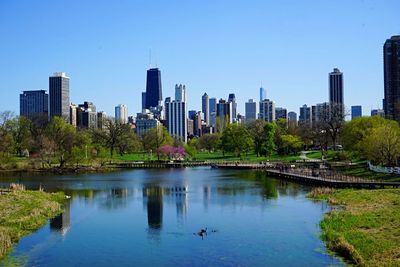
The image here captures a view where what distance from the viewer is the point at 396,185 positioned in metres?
48.2

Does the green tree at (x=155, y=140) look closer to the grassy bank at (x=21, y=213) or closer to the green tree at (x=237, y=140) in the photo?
the green tree at (x=237, y=140)

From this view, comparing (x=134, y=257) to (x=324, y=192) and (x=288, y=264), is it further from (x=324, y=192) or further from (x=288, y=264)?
(x=324, y=192)

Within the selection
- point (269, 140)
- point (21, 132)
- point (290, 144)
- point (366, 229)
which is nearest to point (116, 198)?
point (366, 229)

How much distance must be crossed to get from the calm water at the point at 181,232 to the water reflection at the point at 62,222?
60 millimetres

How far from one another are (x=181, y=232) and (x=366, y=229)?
10.4 metres

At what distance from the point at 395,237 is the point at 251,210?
15.1 metres

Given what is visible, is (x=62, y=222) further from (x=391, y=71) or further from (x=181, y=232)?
(x=391, y=71)

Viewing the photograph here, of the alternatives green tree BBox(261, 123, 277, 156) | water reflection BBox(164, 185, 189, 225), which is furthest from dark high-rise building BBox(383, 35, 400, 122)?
water reflection BBox(164, 185, 189, 225)

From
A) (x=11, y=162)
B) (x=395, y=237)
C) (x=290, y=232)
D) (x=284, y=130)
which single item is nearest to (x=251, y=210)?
(x=290, y=232)

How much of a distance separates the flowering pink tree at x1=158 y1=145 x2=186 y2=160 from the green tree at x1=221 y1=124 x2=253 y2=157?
10.2 m

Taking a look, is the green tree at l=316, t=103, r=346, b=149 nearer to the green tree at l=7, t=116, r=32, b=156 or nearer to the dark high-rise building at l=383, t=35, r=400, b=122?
the dark high-rise building at l=383, t=35, r=400, b=122

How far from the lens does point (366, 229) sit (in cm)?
2725

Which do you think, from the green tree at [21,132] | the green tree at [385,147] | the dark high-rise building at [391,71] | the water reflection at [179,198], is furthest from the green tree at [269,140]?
the water reflection at [179,198]

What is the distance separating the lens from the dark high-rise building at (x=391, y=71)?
137 metres
